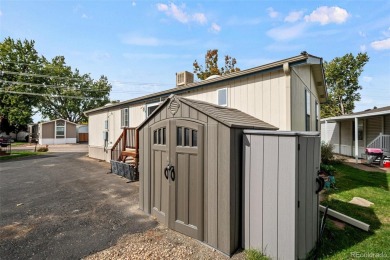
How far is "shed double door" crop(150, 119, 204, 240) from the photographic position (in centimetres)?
357

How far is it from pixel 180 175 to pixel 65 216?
3244 millimetres

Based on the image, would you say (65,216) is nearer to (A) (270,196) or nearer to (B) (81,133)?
(A) (270,196)

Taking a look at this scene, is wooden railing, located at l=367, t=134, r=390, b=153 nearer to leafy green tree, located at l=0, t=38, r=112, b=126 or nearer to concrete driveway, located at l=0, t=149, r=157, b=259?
concrete driveway, located at l=0, t=149, r=157, b=259

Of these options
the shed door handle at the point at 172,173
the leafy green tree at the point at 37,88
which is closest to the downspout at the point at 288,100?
the shed door handle at the point at 172,173

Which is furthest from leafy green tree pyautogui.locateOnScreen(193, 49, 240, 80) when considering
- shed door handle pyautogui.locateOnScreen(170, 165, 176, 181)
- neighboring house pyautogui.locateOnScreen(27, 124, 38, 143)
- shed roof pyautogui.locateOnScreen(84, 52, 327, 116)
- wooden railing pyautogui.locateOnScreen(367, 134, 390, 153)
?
neighboring house pyautogui.locateOnScreen(27, 124, 38, 143)

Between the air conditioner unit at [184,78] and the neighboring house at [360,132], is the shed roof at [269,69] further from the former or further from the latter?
the neighboring house at [360,132]

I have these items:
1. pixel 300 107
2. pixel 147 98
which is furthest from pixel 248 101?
pixel 147 98

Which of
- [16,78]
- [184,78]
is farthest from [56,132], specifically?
[184,78]

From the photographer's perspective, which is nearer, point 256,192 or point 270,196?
point 270,196

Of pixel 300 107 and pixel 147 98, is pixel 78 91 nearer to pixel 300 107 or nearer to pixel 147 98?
pixel 147 98

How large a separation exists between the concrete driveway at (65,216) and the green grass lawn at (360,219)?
3384 mm

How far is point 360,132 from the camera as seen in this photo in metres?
14.3

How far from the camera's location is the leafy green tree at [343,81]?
2677 cm

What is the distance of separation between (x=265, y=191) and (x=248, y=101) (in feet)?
12.6
